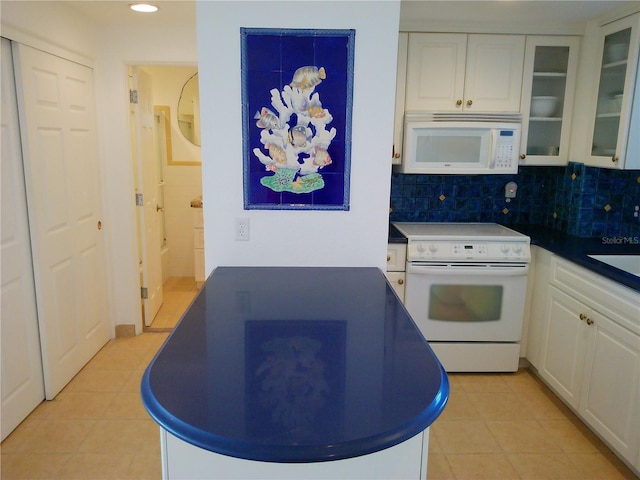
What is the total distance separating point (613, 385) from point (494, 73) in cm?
196

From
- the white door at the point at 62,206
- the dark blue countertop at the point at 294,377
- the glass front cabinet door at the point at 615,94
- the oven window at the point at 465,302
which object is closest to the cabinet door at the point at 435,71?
the glass front cabinet door at the point at 615,94

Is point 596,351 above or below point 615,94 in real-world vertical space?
below

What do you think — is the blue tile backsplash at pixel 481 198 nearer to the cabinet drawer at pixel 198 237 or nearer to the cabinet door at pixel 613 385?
the cabinet door at pixel 613 385

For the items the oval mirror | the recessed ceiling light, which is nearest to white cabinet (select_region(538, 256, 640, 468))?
the recessed ceiling light

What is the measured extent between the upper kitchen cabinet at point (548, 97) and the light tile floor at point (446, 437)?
1.51 m

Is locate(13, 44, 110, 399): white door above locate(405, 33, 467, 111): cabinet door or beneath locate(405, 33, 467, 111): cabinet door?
beneath

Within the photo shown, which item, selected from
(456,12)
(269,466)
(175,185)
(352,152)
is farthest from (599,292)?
(175,185)

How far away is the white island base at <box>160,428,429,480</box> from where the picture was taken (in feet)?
3.63

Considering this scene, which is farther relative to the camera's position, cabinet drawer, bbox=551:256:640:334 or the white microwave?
the white microwave

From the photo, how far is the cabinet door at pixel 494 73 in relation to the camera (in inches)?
120

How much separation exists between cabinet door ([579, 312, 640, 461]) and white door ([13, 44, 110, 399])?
9.62 feet

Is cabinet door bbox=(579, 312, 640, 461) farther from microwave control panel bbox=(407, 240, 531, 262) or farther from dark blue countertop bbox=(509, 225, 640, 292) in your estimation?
microwave control panel bbox=(407, 240, 531, 262)

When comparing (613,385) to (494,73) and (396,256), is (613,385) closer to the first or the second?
(396,256)

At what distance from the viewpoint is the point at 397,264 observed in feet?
9.99
